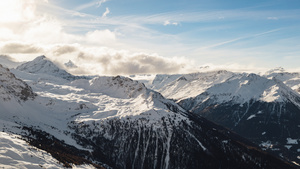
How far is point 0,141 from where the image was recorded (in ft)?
368

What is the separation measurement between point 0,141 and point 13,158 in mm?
20460

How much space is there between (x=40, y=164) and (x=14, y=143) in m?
25.4

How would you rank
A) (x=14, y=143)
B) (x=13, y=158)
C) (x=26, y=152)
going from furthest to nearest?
(x=14, y=143), (x=26, y=152), (x=13, y=158)

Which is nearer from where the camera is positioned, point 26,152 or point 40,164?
point 40,164

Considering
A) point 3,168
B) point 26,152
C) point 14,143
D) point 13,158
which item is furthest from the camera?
point 14,143

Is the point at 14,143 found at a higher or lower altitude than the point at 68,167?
higher

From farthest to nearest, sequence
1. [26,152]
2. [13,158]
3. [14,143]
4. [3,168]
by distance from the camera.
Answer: [14,143]
[26,152]
[13,158]
[3,168]

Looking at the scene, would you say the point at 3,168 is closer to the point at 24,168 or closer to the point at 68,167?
the point at 24,168

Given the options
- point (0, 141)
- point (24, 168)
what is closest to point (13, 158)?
point (24, 168)

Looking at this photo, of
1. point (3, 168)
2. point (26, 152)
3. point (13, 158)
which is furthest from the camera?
point (26, 152)

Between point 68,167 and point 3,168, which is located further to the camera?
point 68,167

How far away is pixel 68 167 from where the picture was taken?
11506 centimetres

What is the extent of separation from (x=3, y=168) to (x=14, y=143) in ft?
107

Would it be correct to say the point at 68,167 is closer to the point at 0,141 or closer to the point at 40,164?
the point at 40,164
